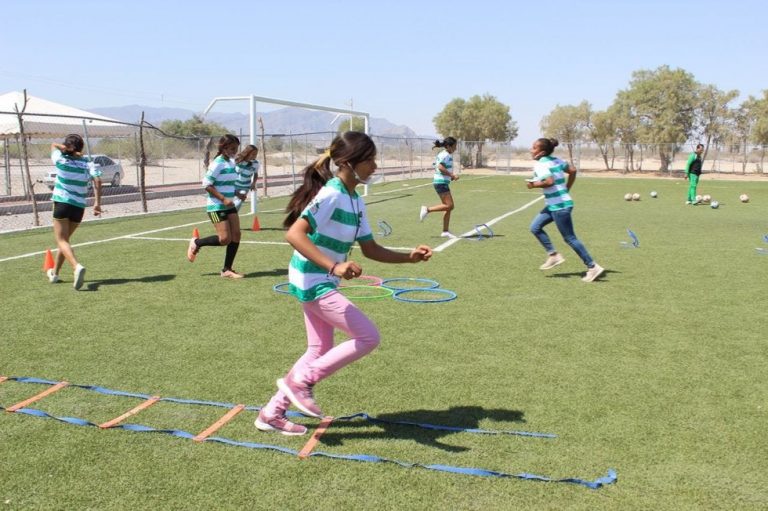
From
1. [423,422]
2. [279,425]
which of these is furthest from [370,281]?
[279,425]

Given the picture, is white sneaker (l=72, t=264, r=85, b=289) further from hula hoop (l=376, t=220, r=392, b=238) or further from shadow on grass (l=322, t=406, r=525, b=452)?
hula hoop (l=376, t=220, r=392, b=238)

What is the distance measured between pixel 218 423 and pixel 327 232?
1517mm

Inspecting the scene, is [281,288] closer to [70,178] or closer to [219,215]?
[219,215]

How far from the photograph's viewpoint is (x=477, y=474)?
146 inches

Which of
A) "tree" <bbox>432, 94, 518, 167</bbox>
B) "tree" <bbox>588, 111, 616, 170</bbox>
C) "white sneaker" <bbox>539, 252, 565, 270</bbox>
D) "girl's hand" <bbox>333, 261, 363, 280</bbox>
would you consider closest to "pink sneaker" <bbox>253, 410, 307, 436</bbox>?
"girl's hand" <bbox>333, 261, 363, 280</bbox>

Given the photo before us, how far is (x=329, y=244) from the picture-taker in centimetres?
399

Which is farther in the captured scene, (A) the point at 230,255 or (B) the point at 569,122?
(B) the point at 569,122

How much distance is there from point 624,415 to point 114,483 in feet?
10.6

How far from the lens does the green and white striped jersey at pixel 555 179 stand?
9289 mm

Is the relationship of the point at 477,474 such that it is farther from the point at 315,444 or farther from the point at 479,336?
the point at 479,336

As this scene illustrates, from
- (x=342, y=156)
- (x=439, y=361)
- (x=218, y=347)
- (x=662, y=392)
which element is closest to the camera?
(x=342, y=156)

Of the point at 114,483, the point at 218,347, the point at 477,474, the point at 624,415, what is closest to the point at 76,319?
the point at 218,347

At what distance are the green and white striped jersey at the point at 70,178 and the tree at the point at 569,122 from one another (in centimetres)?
5862

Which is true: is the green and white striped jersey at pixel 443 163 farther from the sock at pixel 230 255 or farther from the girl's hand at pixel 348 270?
the girl's hand at pixel 348 270
